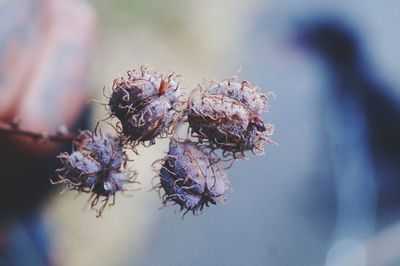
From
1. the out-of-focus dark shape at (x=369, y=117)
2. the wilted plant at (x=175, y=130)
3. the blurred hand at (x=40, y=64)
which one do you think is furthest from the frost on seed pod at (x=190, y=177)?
the out-of-focus dark shape at (x=369, y=117)

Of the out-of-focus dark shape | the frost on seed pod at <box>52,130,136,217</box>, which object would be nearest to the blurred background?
the out-of-focus dark shape

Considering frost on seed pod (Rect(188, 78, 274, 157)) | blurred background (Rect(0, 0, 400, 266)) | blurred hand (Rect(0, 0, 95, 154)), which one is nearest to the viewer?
frost on seed pod (Rect(188, 78, 274, 157))

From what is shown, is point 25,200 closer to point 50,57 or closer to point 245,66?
point 50,57

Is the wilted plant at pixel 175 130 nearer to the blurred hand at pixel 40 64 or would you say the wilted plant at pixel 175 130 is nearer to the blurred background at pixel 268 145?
the blurred hand at pixel 40 64

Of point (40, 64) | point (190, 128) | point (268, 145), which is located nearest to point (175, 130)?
point (190, 128)

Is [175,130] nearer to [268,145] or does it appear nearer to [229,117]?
[229,117]

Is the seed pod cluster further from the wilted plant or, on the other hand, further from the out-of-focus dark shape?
the out-of-focus dark shape

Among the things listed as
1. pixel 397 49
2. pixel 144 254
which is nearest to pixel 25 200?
pixel 144 254
